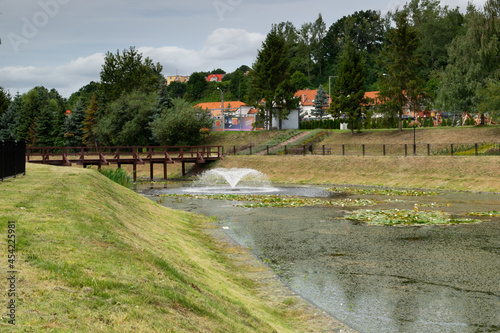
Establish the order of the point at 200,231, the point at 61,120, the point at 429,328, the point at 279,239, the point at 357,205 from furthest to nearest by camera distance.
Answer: the point at 61,120, the point at 357,205, the point at 200,231, the point at 279,239, the point at 429,328

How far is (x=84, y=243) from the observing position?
9680mm

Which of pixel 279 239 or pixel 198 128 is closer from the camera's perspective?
pixel 279 239

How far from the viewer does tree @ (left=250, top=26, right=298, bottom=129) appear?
7650 cm

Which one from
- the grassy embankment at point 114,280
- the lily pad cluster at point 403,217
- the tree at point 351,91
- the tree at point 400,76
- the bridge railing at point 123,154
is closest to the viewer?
the grassy embankment at point 114,280

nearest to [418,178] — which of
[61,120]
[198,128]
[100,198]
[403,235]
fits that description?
[403,235]

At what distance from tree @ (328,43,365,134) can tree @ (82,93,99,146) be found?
3720 centimetres

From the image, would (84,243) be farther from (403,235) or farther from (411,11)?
(411,11)

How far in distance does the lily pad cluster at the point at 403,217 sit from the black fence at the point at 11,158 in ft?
44.0

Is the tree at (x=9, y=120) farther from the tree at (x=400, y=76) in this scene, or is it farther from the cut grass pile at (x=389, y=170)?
the tree at (x=400, y=76)

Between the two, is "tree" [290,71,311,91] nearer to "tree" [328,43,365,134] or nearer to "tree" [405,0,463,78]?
"tree" [405,0,463,78]

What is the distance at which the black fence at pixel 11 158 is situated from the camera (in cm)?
1875

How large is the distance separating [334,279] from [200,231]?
821cm

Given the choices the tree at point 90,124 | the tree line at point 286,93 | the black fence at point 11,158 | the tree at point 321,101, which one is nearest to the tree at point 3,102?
the tree line at point 286,93

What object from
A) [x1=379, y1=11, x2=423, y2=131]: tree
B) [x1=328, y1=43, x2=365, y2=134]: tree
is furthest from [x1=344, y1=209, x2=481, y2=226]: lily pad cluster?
[x1=328, y1=43, x2=365, y2=134]: tree
